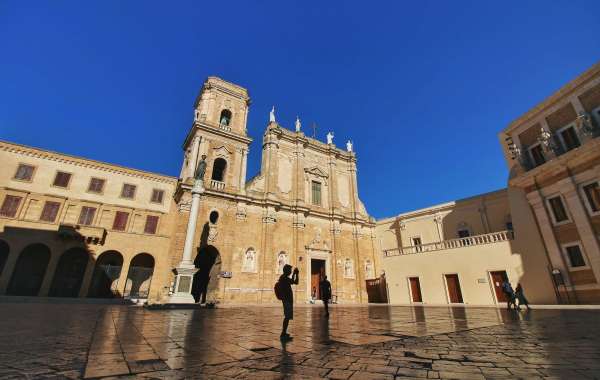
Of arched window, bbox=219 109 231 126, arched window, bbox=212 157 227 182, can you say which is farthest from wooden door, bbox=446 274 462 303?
arched window, bbox=219 109 231 126

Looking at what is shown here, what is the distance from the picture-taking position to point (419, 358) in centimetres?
344

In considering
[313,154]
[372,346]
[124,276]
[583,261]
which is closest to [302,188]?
[313,154]

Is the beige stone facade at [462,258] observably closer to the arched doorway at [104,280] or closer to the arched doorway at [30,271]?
the arched doorway at [104,280]

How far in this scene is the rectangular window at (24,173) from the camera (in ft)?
64.3

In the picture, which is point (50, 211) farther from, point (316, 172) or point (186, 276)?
point (316, 172)

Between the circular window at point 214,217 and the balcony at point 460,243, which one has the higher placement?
the circular window at point 214,217

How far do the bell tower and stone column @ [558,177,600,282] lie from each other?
2064cm

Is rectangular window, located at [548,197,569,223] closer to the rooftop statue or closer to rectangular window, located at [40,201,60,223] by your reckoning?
the rooftop statue

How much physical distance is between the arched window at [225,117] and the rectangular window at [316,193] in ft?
32.3

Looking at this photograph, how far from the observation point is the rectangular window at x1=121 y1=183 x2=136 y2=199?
22594 mm

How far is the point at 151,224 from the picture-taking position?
22.6 meters

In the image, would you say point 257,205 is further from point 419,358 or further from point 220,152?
point 419,358

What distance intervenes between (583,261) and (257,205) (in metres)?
20.1

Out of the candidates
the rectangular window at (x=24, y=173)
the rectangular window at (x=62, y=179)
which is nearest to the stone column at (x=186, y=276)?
the rectangular window at (x=62, y=179)
